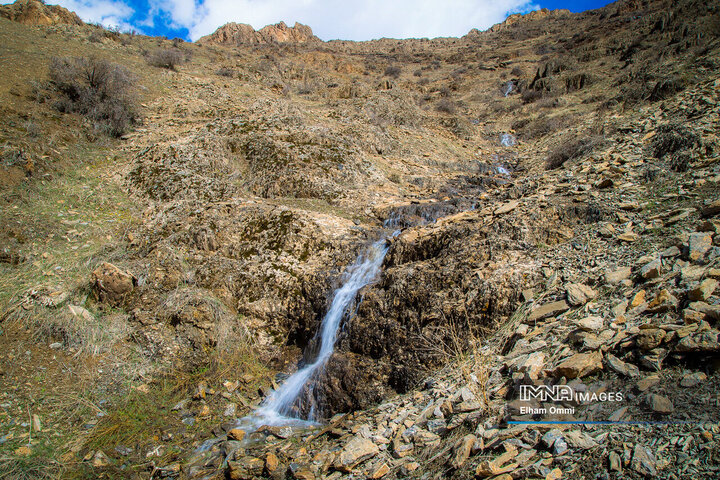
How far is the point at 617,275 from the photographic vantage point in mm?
3953

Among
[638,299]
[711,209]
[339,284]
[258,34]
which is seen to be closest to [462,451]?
[638,299]

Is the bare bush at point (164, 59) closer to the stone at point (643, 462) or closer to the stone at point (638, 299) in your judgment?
the stone at point (638, 299)

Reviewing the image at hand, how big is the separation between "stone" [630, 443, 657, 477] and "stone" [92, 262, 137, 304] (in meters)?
7.27

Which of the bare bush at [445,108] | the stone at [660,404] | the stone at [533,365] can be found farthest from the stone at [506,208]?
the bare bush at [445,108]

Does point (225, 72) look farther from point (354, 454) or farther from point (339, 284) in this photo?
point (354, 454)

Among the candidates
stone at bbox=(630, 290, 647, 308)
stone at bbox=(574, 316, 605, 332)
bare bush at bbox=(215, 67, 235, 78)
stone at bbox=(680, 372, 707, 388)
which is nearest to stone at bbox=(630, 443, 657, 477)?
stone at bbox=(680, 372, 707, 388)

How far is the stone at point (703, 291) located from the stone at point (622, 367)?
0.86m

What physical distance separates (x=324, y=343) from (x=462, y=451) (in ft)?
13.2

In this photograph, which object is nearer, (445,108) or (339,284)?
(339,284)

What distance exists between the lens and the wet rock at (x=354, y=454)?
3.55 meters

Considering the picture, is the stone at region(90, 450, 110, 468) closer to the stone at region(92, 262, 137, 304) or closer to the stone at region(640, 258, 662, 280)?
the stone at region(92, 262, 137, 304)

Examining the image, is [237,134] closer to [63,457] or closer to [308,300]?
[308,300]

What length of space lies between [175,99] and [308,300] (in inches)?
442

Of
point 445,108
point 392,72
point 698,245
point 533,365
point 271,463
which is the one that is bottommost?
point 271,463
